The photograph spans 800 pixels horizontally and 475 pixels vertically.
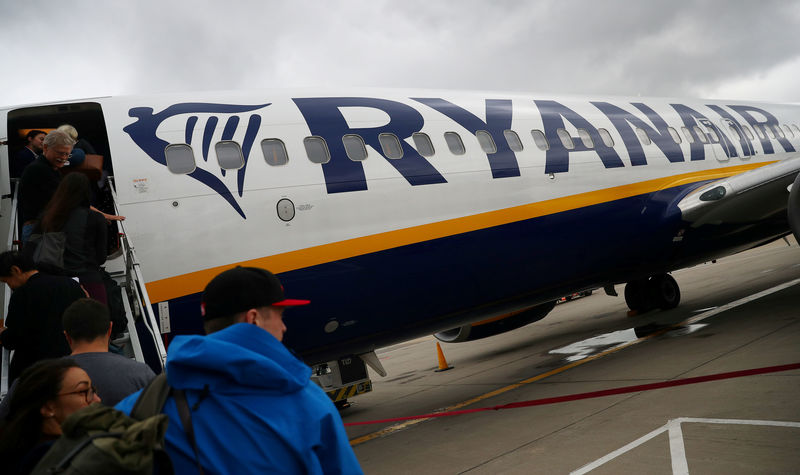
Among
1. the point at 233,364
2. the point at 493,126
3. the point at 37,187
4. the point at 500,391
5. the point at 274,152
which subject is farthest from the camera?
the point at 500,391

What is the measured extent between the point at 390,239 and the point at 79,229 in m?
3.29

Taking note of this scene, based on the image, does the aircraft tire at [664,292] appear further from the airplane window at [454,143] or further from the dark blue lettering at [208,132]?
the dark blue lettering at [208,132]

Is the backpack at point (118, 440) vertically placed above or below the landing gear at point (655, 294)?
above

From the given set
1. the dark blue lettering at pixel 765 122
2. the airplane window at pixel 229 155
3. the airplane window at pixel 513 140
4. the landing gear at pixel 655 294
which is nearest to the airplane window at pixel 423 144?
the airplane window at pixel 513 140

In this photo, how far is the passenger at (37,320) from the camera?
11.7 ft

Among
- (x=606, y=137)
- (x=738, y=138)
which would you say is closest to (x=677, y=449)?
(x=606, y=137)

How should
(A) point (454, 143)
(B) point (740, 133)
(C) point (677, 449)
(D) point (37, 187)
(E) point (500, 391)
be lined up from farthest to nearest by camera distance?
(B) point (740, 133) → (E) point (500, 391) → (A) point (454, 143) → (D) point (37, 187) → (C) point (677, 449)

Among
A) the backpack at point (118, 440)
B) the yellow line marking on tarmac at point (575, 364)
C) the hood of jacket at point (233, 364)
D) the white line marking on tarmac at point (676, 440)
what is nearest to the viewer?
the backpack at point (118, 440)

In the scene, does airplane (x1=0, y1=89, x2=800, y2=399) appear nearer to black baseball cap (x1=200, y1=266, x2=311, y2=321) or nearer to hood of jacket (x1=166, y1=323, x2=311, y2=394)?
black baseball cap (x1=200, y1=266, x2=311, y2=321)

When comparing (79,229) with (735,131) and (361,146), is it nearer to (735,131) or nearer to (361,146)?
(361,146)

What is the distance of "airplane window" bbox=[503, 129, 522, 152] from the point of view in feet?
26.7

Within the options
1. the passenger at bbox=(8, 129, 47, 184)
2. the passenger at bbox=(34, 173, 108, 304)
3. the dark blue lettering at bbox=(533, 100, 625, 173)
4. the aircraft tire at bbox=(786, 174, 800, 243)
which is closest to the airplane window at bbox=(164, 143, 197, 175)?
the passenger at bbox=(8, 129, 47, 184)

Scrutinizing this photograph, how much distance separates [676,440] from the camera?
4734mm

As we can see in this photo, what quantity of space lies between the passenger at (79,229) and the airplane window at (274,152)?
2.23 meters
